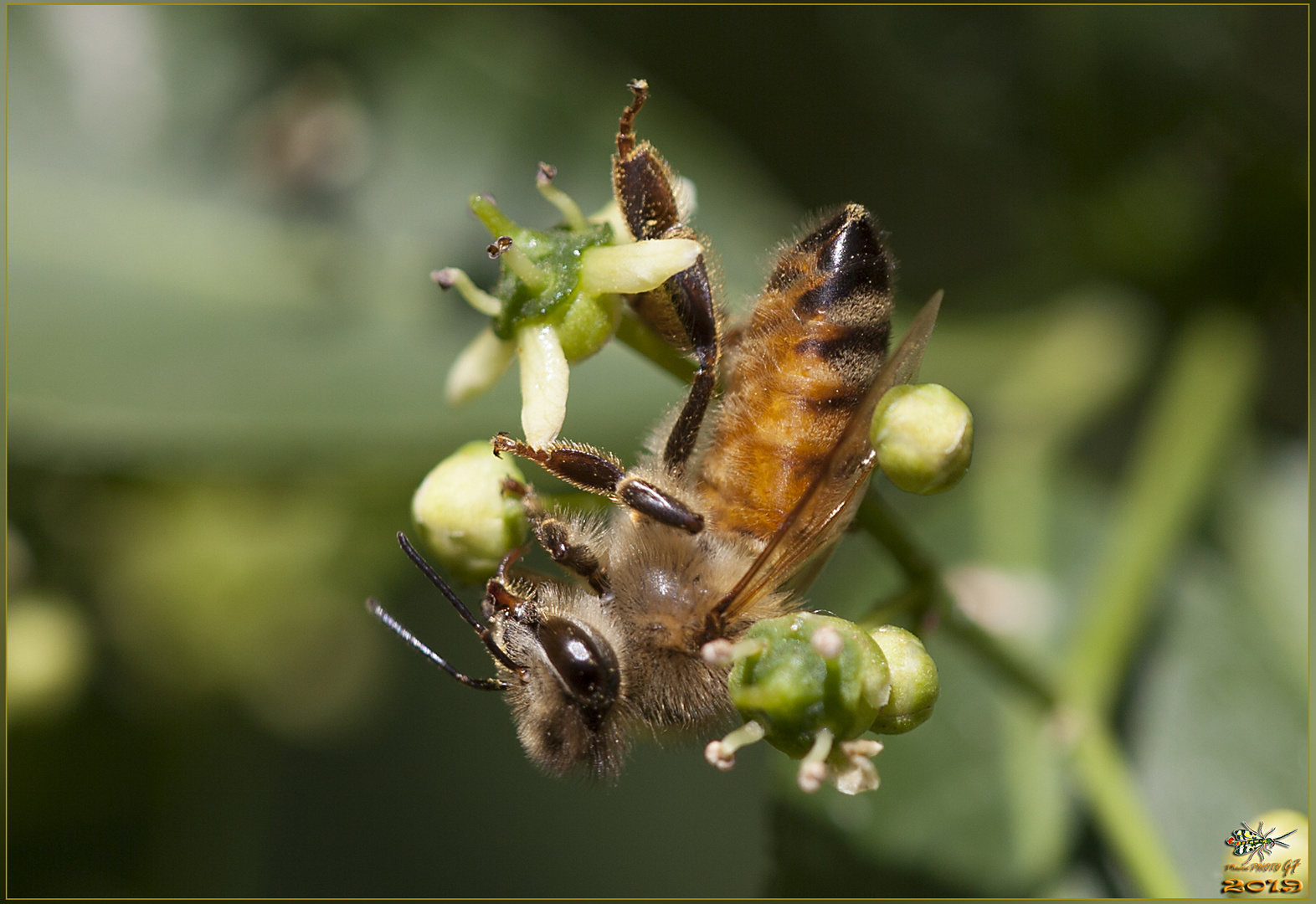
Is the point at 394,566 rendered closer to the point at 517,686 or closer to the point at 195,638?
the point at 195,638

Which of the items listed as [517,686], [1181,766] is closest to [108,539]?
[517,686]

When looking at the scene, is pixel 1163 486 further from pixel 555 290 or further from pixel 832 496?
pixel 555 290

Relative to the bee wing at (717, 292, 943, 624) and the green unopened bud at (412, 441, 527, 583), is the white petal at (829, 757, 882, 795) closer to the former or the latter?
the bee wing at (717, 292, 943, 624)

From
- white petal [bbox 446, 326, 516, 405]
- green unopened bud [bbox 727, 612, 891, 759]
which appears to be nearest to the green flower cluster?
green unopened bud [bbox 727, 612, 891, 759]

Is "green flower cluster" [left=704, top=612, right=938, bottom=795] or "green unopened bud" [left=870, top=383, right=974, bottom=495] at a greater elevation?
"green unopened bud" [left=870, top=383, right=974, bottom=495]

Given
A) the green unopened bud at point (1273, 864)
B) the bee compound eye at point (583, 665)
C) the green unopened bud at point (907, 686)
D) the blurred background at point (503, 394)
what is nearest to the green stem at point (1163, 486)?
the blurred background at point (503, 394)
